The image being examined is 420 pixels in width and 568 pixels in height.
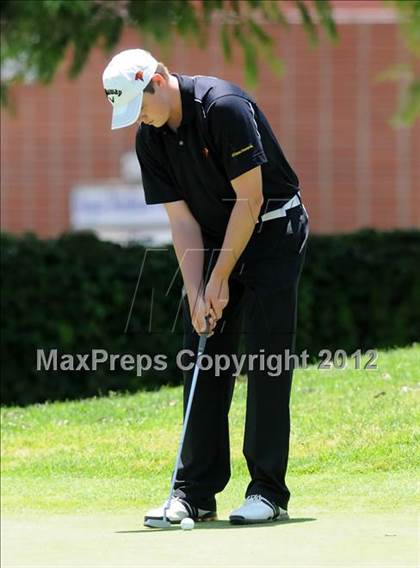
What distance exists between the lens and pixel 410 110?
11984 mm

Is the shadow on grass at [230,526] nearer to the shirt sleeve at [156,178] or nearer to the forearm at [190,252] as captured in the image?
the forearm at [190,252]

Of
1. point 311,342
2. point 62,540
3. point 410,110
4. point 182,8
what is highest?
point 182,8

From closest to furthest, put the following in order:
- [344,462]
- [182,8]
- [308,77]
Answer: [344,462]
[182,8]
[308,77]

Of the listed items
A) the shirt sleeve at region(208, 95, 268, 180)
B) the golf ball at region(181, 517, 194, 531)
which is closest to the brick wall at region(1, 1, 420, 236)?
the shirt sleeve at region(208, 95, 268, 180)

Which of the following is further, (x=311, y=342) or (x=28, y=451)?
(x=311, y=342)

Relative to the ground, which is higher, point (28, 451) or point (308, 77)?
point (308, 77)

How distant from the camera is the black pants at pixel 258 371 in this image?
5543 millimetres

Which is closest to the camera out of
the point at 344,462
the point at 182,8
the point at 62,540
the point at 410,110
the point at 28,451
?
the point at 62,540

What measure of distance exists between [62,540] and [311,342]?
7316mm

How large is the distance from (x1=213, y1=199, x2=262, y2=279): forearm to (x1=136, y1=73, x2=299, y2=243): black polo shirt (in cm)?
14

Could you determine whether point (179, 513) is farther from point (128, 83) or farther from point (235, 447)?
point (235, 447)

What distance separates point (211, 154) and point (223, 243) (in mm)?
359

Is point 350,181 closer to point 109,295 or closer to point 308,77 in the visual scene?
point 308,77

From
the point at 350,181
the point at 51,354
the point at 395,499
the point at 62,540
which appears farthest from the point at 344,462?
the point at 350,181
